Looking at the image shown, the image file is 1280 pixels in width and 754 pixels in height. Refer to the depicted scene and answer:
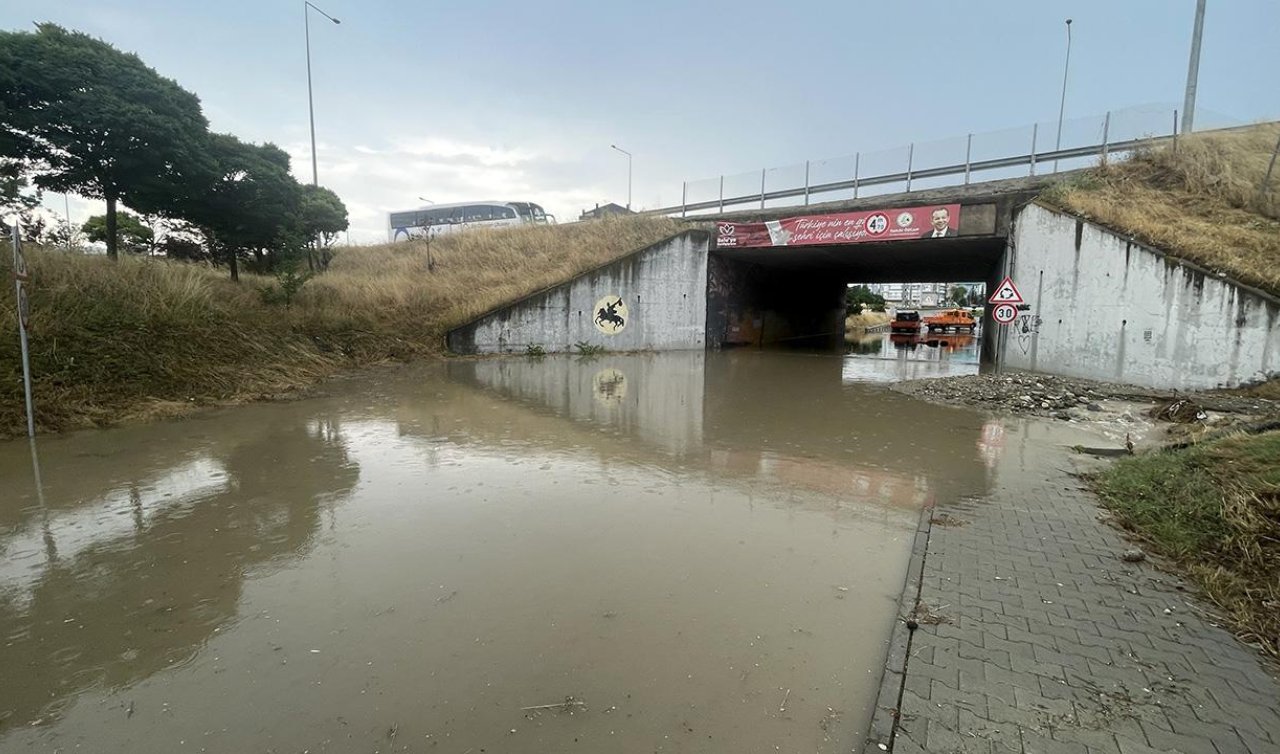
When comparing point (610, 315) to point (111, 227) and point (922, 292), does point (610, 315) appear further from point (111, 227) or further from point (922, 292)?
point (922, 292)

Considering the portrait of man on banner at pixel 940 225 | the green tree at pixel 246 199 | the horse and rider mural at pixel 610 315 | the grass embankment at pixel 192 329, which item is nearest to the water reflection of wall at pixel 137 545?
the grass embankment at pixel 192 329

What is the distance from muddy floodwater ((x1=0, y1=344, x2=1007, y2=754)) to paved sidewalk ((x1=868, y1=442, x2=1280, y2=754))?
318mm

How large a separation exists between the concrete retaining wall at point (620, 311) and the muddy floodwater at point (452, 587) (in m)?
11.7

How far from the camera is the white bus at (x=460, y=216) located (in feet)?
101

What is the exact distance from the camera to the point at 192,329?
11.2 m

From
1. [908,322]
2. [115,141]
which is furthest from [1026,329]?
[908,322]

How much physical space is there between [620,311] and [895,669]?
1969 centimetres

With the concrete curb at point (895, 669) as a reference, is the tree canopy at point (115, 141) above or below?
above

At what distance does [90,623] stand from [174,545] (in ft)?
3.84

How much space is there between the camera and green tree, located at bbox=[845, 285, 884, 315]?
5766 cm

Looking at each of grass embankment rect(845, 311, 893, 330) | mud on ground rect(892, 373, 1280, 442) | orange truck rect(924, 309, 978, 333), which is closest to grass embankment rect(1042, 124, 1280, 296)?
mud on ground rect(892, 373, 1280, 442)

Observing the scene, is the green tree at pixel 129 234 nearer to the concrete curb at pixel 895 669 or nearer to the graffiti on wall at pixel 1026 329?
the concrete curb at pixel 895 669

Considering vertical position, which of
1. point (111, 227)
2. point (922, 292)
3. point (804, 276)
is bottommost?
point (111, 227)

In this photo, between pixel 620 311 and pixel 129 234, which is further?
pixel 620 311
